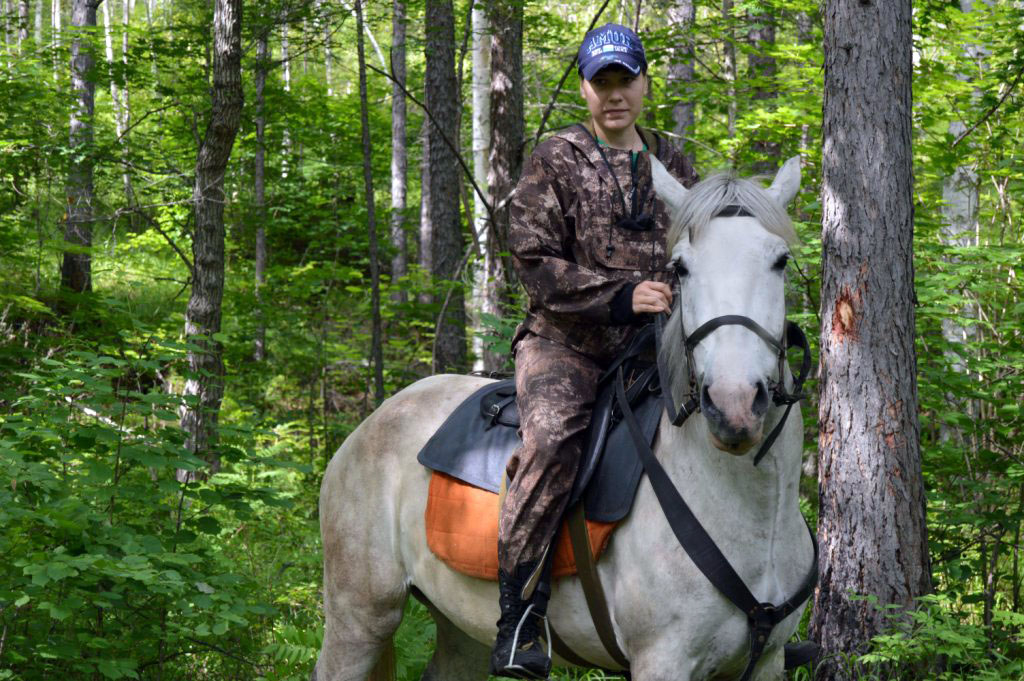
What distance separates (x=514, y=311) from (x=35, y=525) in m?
5.57

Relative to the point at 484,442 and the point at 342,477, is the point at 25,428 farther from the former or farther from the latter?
the point at 484,442

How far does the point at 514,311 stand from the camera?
9.14m

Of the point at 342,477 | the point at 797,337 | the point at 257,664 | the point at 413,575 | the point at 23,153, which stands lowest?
the point at 257,664

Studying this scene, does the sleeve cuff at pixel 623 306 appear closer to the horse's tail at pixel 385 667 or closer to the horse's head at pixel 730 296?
the horse's head at pixel 730 296

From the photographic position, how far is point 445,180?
10773mm

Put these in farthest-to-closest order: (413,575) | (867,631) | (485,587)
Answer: (867,631)
(413,575)
(485,587)

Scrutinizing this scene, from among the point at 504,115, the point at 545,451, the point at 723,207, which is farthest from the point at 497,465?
the point at 504,115

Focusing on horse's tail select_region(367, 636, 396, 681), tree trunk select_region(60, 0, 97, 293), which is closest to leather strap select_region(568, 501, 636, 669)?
horse's tail select_region(367, 636, 396, 681)

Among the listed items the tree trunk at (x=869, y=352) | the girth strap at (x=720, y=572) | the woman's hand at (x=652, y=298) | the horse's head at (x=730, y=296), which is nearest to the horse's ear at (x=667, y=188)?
the horse's head at (x=730, y=296)

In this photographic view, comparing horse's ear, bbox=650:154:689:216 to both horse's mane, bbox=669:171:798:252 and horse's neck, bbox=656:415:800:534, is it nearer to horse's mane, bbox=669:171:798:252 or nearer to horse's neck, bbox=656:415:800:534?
horse's mane, bbox=669:171:798:252

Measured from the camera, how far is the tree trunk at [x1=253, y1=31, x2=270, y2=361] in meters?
10.1

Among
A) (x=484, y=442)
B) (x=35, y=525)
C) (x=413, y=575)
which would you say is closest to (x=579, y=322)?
(x=484, y=442)

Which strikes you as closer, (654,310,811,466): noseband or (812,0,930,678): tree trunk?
(654,310,811,466): noseband

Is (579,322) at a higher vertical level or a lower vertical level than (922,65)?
lower
